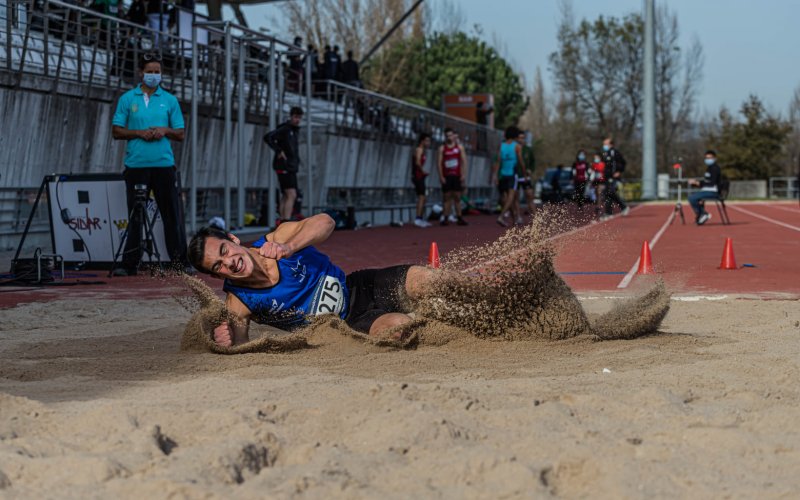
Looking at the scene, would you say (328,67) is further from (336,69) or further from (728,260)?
(728,260)

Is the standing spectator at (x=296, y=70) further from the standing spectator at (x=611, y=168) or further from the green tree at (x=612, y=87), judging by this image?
the green tree at (x=612, y=87)

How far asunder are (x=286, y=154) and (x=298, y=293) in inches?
488

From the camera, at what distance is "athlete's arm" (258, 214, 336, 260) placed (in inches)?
252

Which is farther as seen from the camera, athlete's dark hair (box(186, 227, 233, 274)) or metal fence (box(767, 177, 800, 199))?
metal fence (box(767, 177, 800, 199))

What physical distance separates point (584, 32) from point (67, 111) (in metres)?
67.8

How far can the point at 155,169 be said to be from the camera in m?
12.0

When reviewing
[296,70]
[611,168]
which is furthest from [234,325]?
[611,168]

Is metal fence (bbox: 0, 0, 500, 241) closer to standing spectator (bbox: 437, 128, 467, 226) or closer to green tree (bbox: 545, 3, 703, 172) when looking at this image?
standing spectator (bbox: 437, 128, 467, 226)

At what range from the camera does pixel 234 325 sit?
6.71 m

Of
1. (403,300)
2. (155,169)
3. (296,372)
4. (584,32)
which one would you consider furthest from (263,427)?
(584,32)

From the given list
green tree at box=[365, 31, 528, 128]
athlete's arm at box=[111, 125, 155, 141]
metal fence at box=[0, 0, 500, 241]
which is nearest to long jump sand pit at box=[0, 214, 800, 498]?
athlete's arm at box=[111, 125, 155, 141]

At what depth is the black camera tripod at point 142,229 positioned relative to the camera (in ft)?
39.0

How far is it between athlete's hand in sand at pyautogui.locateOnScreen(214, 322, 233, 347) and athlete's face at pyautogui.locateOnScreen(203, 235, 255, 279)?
408 millimetres

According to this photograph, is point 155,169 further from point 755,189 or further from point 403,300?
point 755,189
